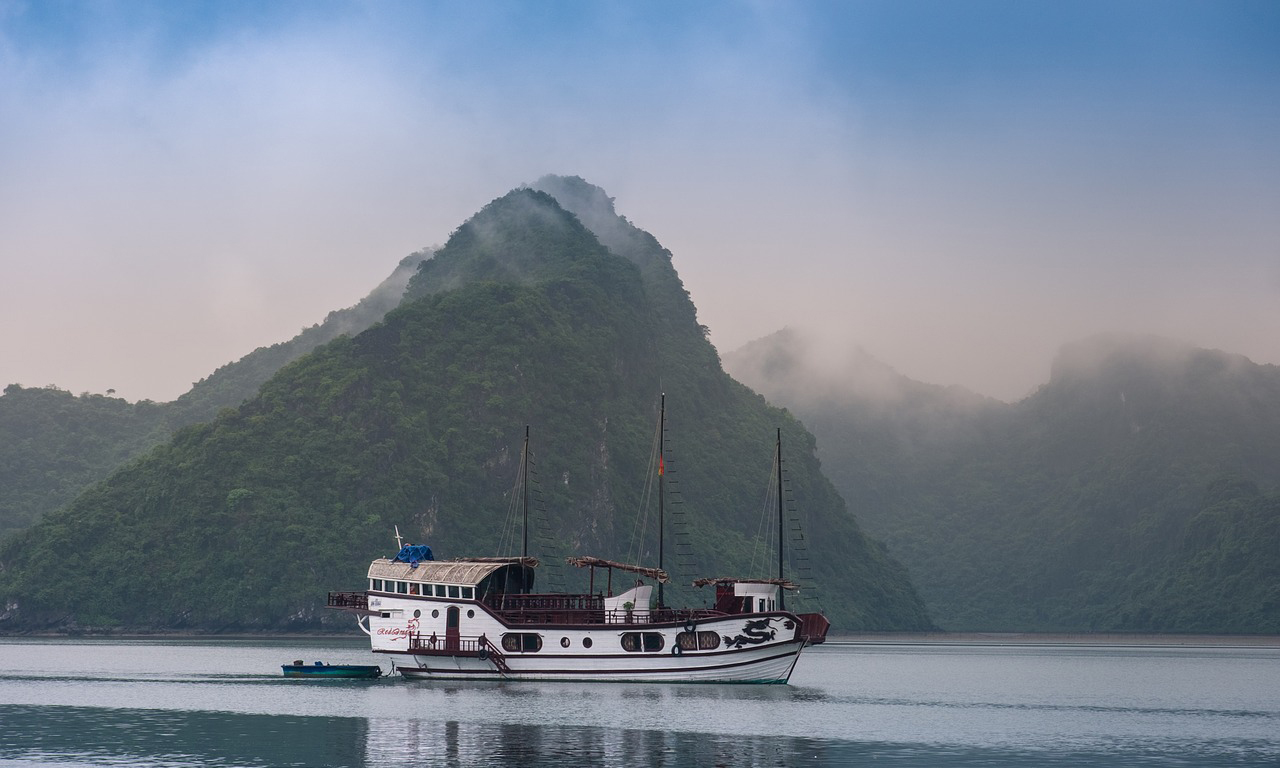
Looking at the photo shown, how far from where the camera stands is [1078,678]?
104 meters

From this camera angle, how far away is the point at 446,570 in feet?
248

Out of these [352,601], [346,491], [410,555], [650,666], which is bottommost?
[650,666]

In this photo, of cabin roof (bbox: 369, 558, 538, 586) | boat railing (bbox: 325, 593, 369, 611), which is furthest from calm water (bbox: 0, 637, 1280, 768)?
cabin roof (bbox: 369, 558, 538, 586)

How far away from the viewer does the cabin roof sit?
74750mm

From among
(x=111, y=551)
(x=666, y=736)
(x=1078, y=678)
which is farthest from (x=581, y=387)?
(x=666, y=736)

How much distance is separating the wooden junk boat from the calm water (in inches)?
47.4

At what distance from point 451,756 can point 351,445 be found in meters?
132

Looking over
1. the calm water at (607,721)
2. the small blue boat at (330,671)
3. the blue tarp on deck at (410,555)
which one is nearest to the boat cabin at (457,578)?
the blue tarp on deck at (410,555)

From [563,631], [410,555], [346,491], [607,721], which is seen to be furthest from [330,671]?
[346,491]

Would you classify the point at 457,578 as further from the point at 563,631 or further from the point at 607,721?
the point at 607,721

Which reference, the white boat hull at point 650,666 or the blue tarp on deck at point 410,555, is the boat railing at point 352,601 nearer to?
the blue tarp on deck at point 410,555

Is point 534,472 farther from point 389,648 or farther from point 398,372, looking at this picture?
point 389,648

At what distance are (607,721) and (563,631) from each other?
Answer: 62.7 feet

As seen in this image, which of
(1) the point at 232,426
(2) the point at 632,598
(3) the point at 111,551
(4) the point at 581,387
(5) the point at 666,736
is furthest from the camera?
(4) the point at 581,387
